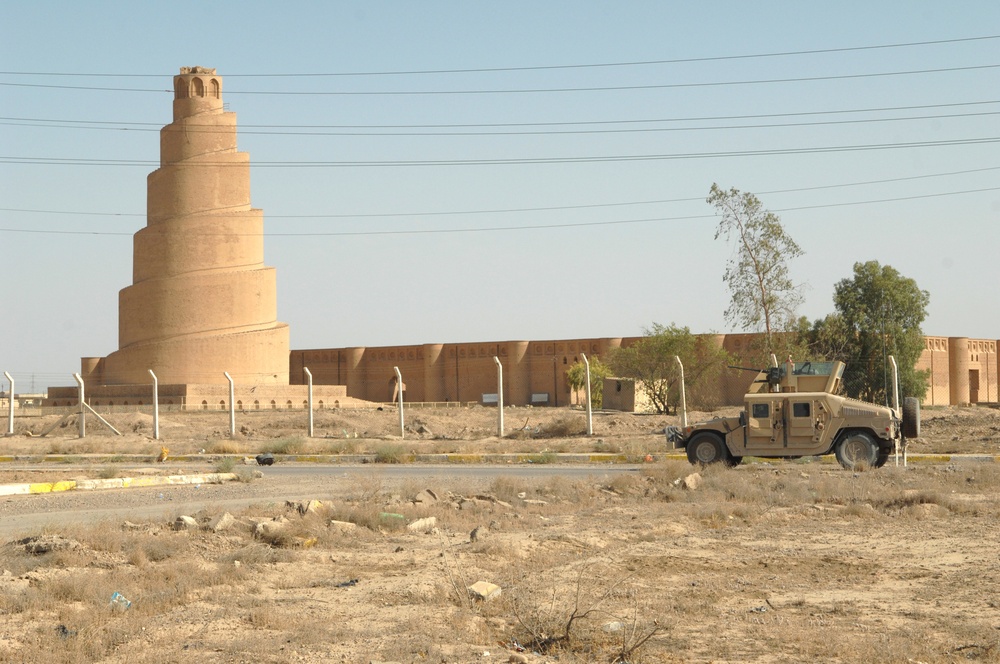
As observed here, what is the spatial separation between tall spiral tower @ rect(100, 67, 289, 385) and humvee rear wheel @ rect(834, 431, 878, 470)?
32803mm

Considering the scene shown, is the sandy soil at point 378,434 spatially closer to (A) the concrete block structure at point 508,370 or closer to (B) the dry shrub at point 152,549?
(A) the concrete block structure at point 508,370

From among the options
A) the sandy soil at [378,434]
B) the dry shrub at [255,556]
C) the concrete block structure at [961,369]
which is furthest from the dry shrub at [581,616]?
the concrete block structure at [961,369]

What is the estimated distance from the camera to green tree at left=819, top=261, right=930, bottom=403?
46.2 m

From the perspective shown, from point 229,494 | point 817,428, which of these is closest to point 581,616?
point 229,494

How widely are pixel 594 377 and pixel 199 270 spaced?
1771cm

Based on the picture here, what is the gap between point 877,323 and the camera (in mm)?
48250

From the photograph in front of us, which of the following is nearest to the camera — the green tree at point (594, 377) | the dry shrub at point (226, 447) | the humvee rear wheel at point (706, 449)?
the humvee rear wheel at point (706, 449)

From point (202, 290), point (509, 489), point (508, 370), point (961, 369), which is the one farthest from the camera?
point (961, 369)

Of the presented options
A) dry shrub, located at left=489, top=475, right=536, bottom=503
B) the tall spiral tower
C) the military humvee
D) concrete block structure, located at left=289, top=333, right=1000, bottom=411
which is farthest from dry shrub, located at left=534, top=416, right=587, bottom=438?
concrete block structure, located at left=289, top=333, right=1000, bottom=411

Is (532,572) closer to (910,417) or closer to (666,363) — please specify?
(910,417)

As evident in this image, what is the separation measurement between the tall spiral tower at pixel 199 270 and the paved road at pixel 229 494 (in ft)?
89.3

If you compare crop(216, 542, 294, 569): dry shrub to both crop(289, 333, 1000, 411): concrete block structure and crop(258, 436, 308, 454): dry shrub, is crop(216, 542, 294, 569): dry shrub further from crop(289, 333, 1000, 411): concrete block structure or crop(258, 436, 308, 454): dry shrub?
crop(289, 333, 1000, 411): concrete block structure

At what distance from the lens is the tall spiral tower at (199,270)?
46.4 metres

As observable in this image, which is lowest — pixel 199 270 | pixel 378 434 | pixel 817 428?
pixel 378 434
